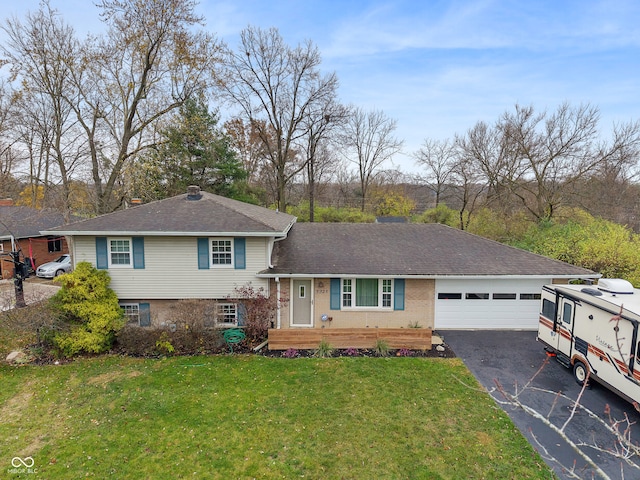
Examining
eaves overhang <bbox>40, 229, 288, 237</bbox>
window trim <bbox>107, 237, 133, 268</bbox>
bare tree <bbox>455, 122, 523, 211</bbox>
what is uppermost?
bare tree <bbox>455, 122, 523, 211</bbox>

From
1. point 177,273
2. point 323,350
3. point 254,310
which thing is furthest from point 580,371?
point 177,273

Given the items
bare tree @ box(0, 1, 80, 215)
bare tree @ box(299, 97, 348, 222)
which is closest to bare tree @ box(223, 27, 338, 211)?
bare tree @ box(299, 97, 348, 222)

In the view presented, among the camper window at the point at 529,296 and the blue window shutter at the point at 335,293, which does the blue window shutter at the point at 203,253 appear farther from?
the camper window at the point at 529,296

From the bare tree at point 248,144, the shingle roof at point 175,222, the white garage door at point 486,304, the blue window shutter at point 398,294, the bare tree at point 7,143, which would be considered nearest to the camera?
the shingle roof at point 175,222

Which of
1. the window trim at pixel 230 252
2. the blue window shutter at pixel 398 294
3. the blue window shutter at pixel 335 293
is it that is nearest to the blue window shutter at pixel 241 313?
the window trim at pixel 230 252

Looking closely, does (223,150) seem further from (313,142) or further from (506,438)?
(506,438)

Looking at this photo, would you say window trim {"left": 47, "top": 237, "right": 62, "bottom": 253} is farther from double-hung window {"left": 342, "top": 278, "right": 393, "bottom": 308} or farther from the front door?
double-hung window {"left": 342, "top": 278, "right": 393, "bottom": 308}
